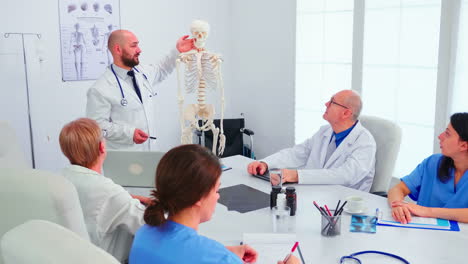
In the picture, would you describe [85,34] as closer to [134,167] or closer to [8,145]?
[8,145]

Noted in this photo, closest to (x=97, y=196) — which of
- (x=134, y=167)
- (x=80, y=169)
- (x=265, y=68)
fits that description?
(x=80, y=169)

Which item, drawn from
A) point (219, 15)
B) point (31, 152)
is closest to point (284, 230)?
point (31, 152)

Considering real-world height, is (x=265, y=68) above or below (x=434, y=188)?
above

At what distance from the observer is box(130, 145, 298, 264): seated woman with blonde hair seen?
128 centimetres

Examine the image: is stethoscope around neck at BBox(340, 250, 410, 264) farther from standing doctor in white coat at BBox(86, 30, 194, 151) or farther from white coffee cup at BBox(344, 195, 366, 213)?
standing doctor in white coat at BBox(86, 30, 194, 151)

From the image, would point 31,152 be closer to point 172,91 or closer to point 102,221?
point 172,91

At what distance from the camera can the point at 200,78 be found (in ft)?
10.0

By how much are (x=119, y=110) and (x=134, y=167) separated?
899mm

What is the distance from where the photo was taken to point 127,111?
3.40 metres

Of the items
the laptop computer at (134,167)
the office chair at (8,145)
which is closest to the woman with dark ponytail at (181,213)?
the laptop computer at (134,167)

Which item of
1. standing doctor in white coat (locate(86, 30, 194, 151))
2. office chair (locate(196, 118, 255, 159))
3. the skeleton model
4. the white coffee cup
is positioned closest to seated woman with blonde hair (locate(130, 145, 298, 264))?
the white coffee cup

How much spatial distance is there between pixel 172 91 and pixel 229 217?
301 centimetres

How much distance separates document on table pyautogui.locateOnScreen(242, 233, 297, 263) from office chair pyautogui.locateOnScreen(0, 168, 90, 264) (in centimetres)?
62

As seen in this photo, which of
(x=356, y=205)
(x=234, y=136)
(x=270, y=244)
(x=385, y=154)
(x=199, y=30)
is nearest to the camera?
(x=270, y=244)
